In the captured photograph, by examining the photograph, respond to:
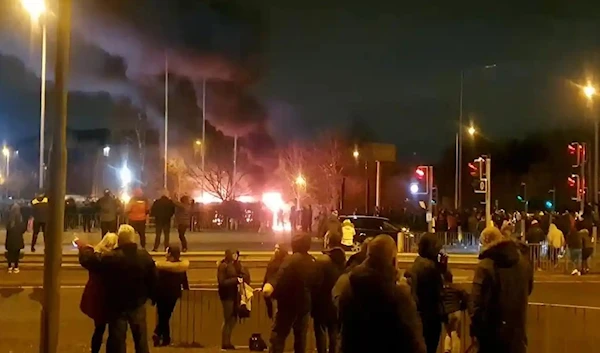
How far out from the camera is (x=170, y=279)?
12281 mm

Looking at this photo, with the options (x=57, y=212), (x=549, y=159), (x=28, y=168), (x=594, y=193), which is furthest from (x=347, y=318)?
(x=28, y=168)

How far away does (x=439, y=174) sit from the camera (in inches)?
3142

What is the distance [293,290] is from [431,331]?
58.7 inches

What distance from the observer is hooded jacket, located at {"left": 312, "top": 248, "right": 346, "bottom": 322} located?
9.89 meters

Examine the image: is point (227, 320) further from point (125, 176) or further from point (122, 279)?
point (125, 176)

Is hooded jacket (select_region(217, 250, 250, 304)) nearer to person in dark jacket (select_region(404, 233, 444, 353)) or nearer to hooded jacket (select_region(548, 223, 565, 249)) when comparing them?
person in dark jacket (select_region(404, 233, 444, 353))

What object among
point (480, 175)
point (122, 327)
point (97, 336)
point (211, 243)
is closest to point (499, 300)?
point (122, 327)

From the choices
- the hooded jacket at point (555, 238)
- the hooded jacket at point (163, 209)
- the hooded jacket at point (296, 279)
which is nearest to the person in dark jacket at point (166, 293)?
the hooded jacket at point (296, 279)

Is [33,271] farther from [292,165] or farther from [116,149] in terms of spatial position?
[116,149]

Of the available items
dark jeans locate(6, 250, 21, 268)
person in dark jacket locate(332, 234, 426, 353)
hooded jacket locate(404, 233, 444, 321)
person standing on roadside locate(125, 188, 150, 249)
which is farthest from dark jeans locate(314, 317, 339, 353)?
dark jeans locate(6, 250, 21, 268)

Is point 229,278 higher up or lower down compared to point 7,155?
lower down

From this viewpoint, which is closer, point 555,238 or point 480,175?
point 555,238

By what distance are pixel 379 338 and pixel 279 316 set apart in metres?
3.91

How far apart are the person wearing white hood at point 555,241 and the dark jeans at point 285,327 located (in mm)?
18013
